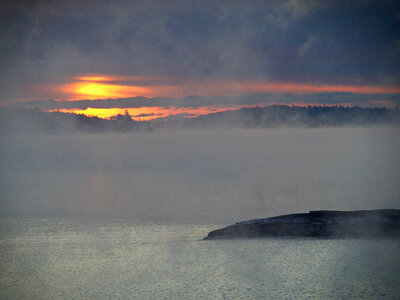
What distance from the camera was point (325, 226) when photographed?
832 cm

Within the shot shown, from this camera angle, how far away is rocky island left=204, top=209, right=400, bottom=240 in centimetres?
795

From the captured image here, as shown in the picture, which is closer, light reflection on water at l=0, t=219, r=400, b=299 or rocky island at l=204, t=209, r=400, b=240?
light reflection on water at l=0, t=219, r=400, b=299

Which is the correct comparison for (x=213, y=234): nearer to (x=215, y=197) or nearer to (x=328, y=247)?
(x=328, y=247)

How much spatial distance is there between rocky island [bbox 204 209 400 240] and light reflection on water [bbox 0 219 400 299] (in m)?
0.53

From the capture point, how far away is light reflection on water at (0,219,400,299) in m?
5.05

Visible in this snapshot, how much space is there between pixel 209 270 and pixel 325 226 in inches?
136

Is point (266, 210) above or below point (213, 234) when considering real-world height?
below

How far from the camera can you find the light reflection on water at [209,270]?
5.05 metres

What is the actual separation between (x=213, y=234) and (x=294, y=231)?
174 cm

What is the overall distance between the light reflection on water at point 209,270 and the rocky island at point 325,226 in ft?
1.75

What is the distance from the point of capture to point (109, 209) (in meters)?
19.0

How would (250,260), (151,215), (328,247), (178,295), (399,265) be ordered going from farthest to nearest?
(151,215) < (328,247) < (250,260) < (399,265) < (178,295)

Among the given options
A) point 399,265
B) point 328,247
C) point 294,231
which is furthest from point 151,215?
point 399,265

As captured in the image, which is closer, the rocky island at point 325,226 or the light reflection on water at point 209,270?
the light reflection on water at point 209,270
